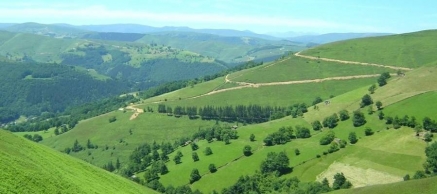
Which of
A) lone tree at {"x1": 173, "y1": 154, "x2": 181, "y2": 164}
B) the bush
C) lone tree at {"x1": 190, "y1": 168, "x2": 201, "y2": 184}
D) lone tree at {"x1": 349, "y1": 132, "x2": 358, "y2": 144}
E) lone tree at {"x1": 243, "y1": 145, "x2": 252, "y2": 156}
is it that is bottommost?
lone tree at {"x1": 173, "y1": 154, "x2": 181, "y2": 164}

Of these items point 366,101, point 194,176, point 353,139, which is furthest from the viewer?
point 366,101

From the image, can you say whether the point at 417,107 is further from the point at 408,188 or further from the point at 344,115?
the point at 408,188

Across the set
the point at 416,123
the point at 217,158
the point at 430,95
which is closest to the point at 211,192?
the point at 217,158

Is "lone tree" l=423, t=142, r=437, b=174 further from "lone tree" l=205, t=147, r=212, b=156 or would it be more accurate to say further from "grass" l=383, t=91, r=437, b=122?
"lone tree" l=205, t=147, r=212, b=156

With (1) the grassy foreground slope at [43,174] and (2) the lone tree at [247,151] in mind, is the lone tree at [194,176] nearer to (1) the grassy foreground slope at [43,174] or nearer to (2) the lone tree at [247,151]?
(2) the lone tree at [247,151]

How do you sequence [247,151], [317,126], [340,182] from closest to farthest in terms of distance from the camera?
[340,182] → [247,151] → [317,126]

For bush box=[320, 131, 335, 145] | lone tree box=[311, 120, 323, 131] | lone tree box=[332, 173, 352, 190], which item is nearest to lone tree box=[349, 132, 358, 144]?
bush box=[320, 131, 335, 145]

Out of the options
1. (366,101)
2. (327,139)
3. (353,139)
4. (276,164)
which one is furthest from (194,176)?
(366,101)

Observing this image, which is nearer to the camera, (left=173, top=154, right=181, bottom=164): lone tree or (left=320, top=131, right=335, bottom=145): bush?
(left=320, top=131, right=335, bottom=145): bush

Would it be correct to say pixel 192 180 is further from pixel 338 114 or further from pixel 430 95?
pixel 430 95
